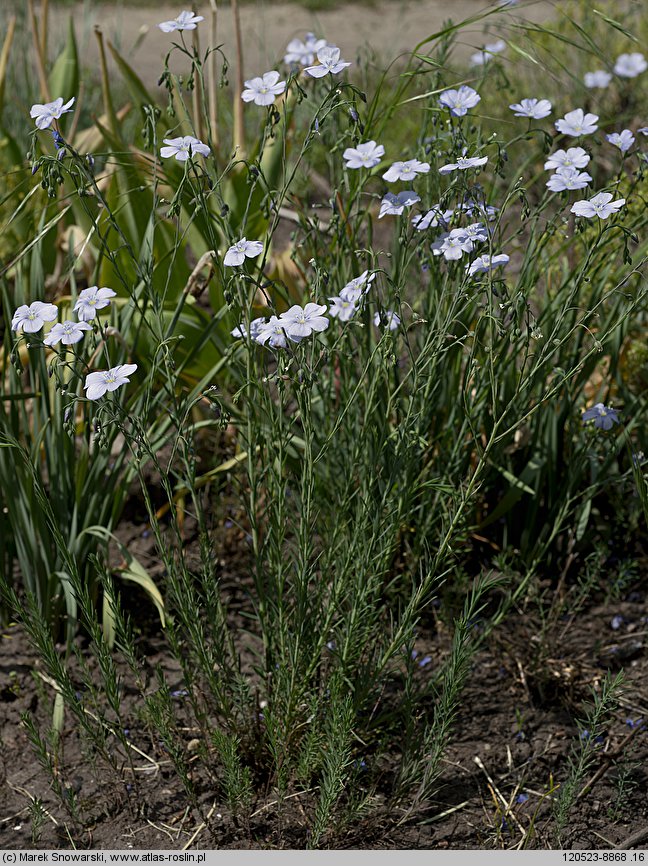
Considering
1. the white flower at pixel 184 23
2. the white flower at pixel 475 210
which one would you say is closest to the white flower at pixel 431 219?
the white flower at pixel 475 210

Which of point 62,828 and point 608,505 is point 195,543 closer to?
point 62,828

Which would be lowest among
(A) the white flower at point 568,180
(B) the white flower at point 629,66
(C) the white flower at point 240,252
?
(B) the white flower at point 629,66

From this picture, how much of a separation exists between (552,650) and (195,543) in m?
1.06

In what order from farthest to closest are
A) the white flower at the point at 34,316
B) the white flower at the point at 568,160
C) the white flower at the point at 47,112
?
the white flower at the point at 568,160 → the white flower at the point at 47,112 → the white flower at the point at 34,316

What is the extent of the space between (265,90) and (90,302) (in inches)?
21.4

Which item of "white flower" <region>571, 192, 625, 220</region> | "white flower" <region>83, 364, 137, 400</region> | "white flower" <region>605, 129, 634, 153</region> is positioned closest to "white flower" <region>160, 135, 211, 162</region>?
"white flower" <region>83, 364, 137, 400</region>

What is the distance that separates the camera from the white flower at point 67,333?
1.45 metres

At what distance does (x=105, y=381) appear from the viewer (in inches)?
55.4

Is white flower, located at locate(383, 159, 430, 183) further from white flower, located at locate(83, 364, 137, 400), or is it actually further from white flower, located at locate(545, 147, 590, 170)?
white flower, located at locate(83, 364, 137, 400)

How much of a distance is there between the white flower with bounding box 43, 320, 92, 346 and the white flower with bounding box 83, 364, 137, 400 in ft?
0.27

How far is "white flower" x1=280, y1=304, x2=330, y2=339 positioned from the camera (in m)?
1.43

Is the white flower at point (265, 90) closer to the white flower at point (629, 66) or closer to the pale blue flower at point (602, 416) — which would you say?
the pale blue flower at point (602, 416)

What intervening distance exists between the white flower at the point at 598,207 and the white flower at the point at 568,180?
0.05 metres

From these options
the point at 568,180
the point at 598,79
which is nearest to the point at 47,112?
the point at 568,180
